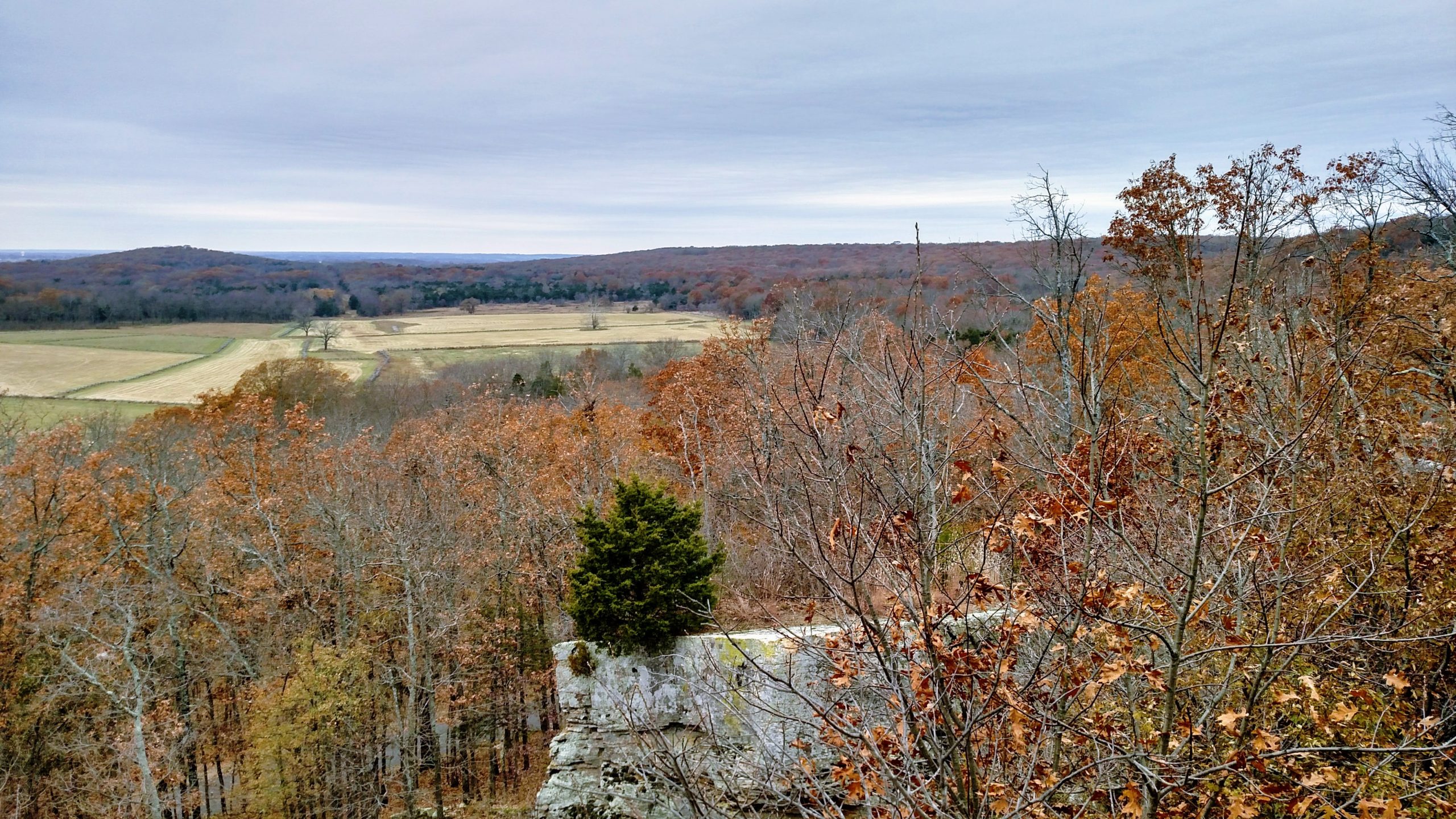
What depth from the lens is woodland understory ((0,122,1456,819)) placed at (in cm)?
386

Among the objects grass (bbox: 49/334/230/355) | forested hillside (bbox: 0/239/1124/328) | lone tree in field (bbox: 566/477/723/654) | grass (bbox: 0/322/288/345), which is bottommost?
lone tree in field (bbox: 566/477/723/654)

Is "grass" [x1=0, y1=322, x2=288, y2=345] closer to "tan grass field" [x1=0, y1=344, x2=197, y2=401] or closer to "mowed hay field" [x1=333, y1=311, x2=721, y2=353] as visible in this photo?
"tan grass field" [x1=0, y1=344, x2=197, y2=401]

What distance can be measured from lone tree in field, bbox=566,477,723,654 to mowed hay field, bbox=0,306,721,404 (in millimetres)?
34373

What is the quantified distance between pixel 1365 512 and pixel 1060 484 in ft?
14.9

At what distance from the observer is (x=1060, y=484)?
165 inches

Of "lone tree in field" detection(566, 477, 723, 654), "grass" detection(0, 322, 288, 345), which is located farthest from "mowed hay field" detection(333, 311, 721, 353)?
"lone tree in field" detection(566, 477, 723, 654)

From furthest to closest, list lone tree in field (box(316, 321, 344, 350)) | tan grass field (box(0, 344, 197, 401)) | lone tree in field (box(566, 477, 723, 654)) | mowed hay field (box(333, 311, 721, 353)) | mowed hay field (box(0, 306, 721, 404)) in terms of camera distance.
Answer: mowed hay field (box(333, 311, 721, 353))
lone tree in field (box(316, 321, 344, 350))
mowed hay field (box(0, 306, 721, 404))
tan grass field (box(0, 344, 197, 401))
lone tree in field (box(566, 477, 723, 654))

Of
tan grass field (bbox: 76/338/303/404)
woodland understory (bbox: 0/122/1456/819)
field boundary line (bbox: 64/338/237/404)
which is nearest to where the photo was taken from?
woodland understory (bbox: 0/122/1456/819)

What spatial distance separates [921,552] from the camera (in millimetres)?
3504

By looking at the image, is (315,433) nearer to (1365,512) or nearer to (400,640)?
(400,640)

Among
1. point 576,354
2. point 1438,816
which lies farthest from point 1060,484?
point 576,354

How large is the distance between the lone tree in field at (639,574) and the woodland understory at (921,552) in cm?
118

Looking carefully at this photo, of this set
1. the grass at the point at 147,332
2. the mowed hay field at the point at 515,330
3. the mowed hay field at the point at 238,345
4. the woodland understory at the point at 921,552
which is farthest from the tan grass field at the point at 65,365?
the woodland understory at the point at 921,552

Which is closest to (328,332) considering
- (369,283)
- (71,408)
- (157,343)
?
(157,343)
